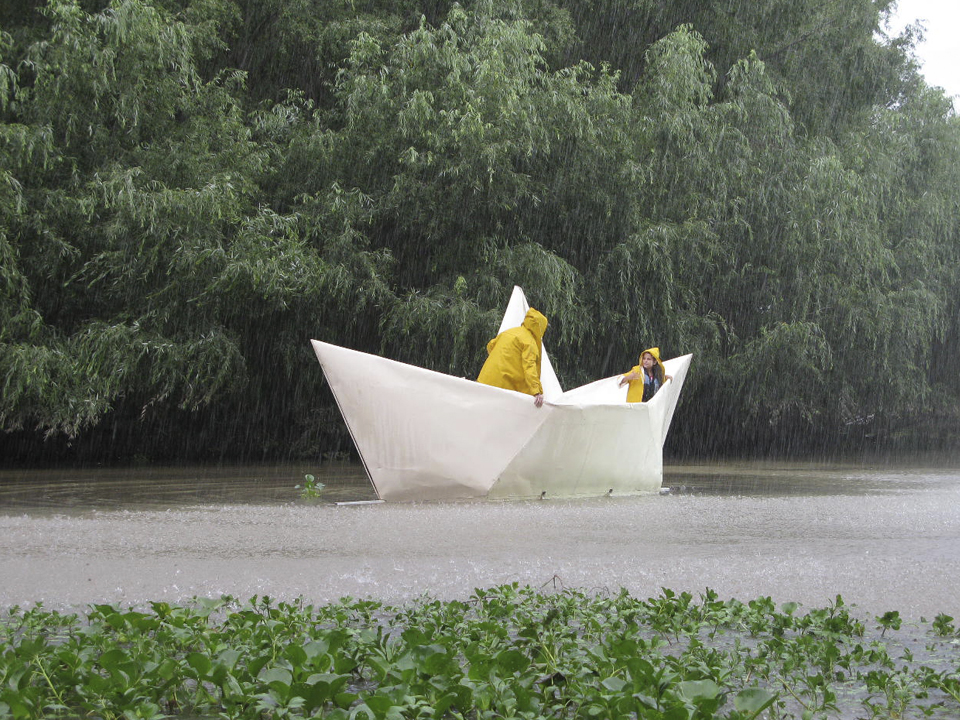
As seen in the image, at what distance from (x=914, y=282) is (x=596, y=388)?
9884 mm

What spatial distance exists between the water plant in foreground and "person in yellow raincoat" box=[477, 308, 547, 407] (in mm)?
5661

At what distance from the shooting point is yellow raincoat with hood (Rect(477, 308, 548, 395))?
376 inches

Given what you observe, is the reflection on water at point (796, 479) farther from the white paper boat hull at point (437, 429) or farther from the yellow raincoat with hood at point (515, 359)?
the white paper boat hull at point (437, 429)

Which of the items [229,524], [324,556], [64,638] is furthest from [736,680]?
[229,524]

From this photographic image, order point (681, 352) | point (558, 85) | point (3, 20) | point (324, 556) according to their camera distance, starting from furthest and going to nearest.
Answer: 1. point (681, 352)
2. point (558, 85)
3. point (3, 20)
4. point (324, 556)

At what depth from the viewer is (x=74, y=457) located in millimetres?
16094

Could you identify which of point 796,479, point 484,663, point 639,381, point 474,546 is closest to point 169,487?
point 639,381

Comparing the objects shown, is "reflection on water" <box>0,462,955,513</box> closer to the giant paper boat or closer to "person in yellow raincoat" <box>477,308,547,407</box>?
the giant paper boat

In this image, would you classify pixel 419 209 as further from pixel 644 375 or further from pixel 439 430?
pixel 439 430

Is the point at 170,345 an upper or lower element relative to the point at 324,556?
upper

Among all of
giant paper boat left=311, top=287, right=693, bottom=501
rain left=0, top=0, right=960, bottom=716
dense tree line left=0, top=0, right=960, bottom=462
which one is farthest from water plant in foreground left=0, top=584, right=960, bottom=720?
dense tree line left=0, top=0, right=960, bottom=462

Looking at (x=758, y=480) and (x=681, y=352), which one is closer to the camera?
(x=758, y=480)

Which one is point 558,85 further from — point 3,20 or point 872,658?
point 872,658

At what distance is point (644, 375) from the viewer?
38.5 feet
